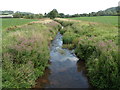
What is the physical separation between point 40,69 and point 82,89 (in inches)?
122

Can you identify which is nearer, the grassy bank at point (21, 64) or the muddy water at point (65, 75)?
the grassy bank at point (21, 64)

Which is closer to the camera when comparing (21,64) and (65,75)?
(21,64)

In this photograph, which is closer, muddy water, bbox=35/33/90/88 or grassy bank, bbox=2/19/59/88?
grassy bank, bbox=2/19/59/88

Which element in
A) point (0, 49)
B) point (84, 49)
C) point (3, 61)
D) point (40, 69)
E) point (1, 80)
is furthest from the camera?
point (84, 49)

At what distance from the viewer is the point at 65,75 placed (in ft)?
29.1

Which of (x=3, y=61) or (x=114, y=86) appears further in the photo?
(x=3, y=61)

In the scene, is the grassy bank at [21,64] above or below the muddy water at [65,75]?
above

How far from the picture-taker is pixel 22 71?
6953mm

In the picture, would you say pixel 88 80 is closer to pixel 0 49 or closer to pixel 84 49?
pixel 84 49

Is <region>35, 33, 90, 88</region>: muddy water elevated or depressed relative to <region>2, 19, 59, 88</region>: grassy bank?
depressed

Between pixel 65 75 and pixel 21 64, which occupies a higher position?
pixel 21 64

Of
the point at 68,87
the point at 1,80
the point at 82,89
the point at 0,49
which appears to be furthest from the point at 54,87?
the point at 0,49

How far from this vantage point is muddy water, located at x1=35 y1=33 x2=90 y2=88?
25.2 ft

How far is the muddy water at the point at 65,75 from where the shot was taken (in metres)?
7.69
